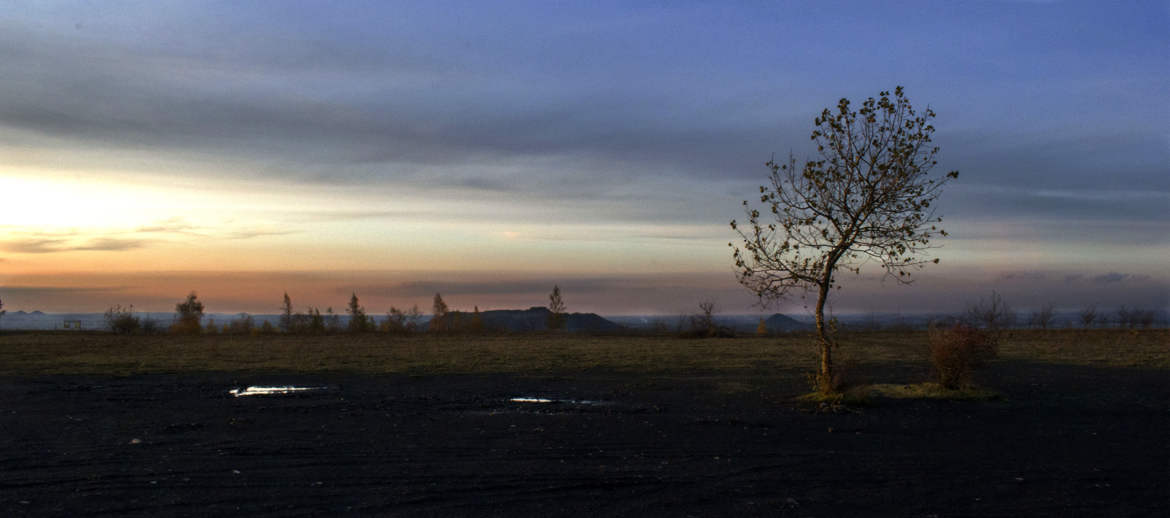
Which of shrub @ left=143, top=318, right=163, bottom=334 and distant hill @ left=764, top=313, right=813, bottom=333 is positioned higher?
shrub @ left=143, top=318, right=163, bottom=334

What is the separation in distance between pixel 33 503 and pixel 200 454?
83.7 inches

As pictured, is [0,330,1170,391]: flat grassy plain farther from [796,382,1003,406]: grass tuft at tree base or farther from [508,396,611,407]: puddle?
[508,396,611,407]: puddle

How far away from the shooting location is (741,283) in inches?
568

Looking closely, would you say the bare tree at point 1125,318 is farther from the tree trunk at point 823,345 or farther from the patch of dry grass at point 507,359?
the tree trunk at point 823,345

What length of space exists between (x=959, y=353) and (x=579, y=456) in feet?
31.7

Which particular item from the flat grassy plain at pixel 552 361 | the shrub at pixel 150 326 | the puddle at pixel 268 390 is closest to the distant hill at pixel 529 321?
the shrub at pixel 150 326

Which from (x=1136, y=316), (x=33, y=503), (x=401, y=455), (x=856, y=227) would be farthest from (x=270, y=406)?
(x=1136, y=316)

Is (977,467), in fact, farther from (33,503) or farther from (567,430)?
(33,503)

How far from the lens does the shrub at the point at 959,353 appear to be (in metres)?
14.8

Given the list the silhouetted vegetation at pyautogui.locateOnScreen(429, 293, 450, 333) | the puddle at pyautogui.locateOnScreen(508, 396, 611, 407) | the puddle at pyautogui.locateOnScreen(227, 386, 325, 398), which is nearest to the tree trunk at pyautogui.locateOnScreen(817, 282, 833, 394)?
the puddle at pyautogui.locateOnScreen(508, 396, 611, 407)

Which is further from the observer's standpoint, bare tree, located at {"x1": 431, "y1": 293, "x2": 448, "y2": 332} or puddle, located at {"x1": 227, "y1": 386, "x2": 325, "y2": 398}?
bare tree, located at {"x1": 431, "y1": 293, "x2": 448, "y2": 332}

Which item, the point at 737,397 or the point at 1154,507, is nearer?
the point at 1154,507

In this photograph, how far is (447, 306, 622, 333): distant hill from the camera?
191 feet

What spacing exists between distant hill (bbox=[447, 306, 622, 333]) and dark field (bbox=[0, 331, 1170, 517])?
39.6 m
